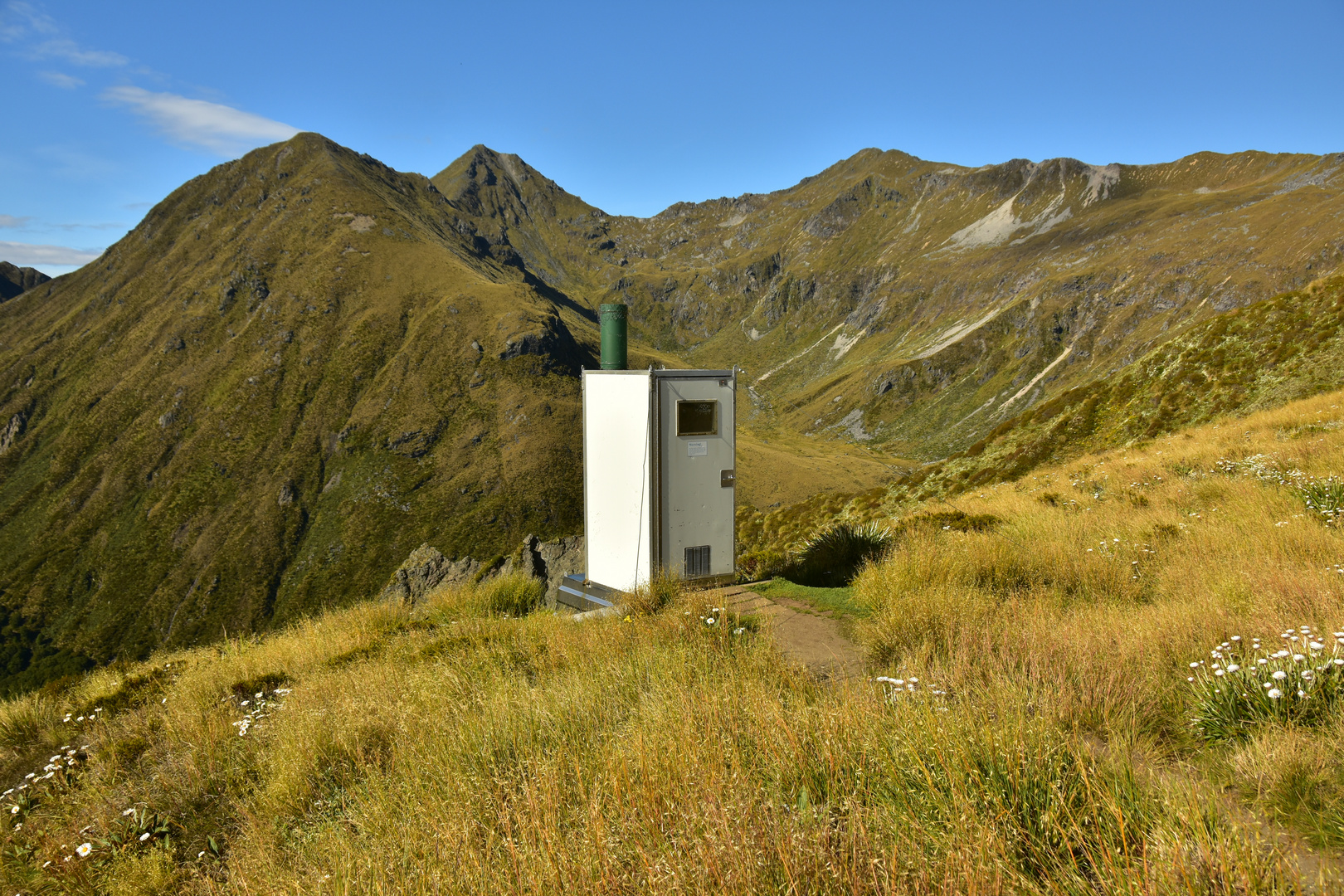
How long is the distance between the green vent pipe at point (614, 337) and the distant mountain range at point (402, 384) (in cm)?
7747

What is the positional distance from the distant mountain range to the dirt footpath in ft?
259

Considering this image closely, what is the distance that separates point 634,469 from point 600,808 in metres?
6.82

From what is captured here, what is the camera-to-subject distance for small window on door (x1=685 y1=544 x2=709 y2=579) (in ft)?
32.3

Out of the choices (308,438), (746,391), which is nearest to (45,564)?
(308,438)

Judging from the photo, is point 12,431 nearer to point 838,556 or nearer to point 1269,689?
point 838,556

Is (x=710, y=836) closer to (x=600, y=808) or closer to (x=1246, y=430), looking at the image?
(x=600, y=808)

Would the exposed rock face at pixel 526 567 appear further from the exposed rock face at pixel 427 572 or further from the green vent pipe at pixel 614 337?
the green vent pipe at pixel 614 337

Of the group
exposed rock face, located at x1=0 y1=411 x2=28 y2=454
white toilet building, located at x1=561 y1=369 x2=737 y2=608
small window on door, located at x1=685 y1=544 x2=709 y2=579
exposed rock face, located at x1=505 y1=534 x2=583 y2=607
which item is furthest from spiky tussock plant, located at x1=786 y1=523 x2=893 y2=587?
exposed rock face, located at x1=0 y1=411 x2=28 y2=454

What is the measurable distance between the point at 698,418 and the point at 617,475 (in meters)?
1.52

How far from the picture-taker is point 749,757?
3432mm

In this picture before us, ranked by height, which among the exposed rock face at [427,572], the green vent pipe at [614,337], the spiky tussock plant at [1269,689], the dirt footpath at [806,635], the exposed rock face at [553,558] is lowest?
the exposed rock face at [427,572]

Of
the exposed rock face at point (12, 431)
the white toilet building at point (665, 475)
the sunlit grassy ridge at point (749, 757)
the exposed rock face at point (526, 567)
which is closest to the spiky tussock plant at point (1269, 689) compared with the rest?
the sunlit grassy ridge at point (749, 757)

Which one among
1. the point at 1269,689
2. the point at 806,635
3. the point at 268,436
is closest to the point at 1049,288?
the point at 806,635

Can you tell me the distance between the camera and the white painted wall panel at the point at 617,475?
9.61 m
